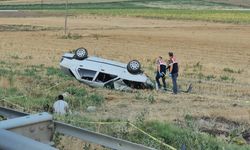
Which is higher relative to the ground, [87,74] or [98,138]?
[98,138]

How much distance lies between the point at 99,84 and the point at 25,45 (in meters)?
20.3

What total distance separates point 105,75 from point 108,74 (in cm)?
12

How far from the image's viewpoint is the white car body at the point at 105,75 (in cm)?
2000

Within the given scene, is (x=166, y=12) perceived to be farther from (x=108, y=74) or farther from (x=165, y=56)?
(x=108, y=74)

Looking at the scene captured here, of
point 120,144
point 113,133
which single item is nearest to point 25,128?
point 120,144

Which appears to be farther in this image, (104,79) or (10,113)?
(104,79)

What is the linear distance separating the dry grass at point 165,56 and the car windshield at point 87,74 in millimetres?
2178

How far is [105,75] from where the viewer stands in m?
20.2

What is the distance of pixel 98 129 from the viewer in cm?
805

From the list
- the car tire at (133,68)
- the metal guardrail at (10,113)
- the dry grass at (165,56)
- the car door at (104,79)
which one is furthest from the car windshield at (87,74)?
the metal guardrail at (10,113)

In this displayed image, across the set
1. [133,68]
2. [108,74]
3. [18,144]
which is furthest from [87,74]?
[18,144]

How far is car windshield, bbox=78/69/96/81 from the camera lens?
803 inches

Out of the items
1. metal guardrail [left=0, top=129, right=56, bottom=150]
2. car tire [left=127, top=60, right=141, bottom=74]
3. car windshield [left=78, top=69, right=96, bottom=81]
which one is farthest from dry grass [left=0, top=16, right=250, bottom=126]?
metal guardrail [left=0, top=129, right=56, bottom=150]

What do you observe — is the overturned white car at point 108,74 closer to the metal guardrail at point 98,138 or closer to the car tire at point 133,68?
the car tire at point 133,68
